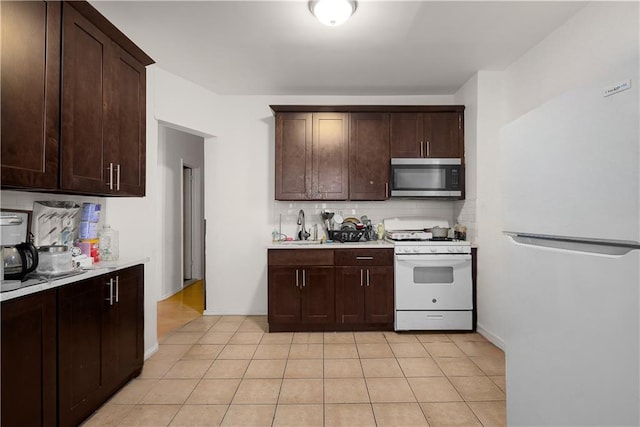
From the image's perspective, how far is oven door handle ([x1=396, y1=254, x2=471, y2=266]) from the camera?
133 inches

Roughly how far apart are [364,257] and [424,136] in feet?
4.95

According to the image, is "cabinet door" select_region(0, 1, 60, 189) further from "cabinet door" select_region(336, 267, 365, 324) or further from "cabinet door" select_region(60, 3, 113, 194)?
"cabinet door" select_region(336, 267, 365, 324)

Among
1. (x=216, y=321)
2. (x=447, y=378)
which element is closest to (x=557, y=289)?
(x=447, y=378)

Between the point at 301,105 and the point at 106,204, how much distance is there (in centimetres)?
215

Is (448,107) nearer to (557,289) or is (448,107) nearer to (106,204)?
(557,289)

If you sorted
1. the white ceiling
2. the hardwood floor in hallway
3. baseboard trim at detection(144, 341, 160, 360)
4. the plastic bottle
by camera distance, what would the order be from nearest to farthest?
the white ceiling, the plastic bottle, baseboard trim at detection(144, 341, 160, 360), the hardwood floor in hallway

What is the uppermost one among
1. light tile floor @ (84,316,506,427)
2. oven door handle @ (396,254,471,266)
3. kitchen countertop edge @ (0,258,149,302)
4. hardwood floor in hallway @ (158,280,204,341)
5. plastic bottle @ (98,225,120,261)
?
plastic bottle @ (98,225,120,261)

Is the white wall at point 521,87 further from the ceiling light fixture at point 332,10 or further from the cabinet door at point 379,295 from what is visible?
the ceiling light fixture at point 332,10

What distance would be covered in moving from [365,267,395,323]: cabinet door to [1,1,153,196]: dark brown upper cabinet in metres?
2.29

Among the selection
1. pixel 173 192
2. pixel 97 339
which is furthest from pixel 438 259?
pixel 173 192

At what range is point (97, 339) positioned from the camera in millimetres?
1982

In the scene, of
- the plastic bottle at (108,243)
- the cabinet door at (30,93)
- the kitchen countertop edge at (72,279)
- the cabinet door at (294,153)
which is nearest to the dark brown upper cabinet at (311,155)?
the cabinet door at (294,153)

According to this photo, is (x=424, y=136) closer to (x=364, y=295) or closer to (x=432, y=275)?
(x=432, y=275)

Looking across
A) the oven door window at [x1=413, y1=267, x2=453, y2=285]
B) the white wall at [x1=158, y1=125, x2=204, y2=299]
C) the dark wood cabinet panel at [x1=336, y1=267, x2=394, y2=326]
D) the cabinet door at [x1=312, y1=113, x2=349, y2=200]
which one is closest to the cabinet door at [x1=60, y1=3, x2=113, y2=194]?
the cabinet door at [x1=312, y1=113, x2=349, y2=200]
